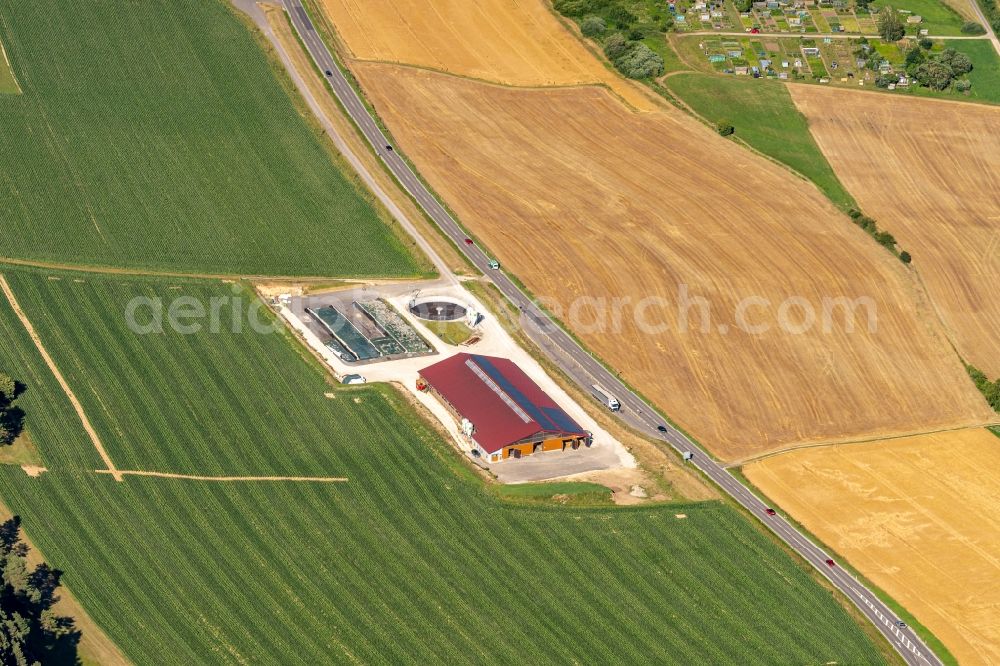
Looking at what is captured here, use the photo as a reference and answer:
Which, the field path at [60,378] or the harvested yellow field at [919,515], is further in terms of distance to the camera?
the field path at [60,378]

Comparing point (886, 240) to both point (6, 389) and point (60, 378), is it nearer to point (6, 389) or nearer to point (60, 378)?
point (60, 378)

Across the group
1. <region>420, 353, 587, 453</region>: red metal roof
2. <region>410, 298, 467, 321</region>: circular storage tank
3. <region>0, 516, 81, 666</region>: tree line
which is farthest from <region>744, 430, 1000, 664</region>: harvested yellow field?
<region>0, 516, 81, 666</region>: tree line

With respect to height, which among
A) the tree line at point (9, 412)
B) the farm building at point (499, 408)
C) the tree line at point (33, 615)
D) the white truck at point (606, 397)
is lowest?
the white truck at point (606, 397)

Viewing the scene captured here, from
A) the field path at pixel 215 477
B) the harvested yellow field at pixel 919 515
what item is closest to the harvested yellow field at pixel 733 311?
the harvested yellow field at pixel 919 515

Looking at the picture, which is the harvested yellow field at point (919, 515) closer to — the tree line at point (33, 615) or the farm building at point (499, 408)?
the farm building at point (499, 408)

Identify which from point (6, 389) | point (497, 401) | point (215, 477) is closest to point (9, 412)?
point (6, 389)

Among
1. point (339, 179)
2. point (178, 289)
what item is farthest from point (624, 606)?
point (339, 179)

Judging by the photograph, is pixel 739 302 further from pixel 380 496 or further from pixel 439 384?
pixel 380 496
